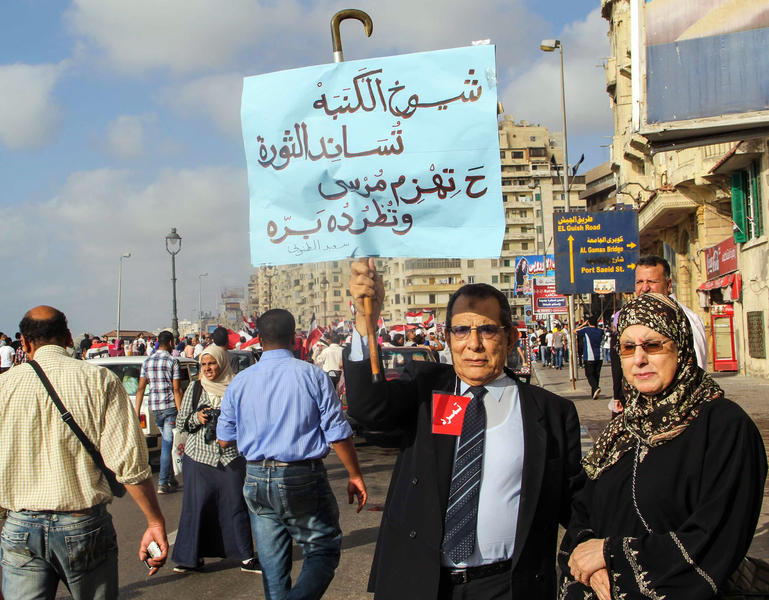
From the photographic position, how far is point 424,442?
9.56 feet

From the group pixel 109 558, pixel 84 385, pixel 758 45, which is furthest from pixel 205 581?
pixel 758 45

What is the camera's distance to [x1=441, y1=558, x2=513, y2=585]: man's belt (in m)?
2.79

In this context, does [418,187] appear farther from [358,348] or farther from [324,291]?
[358,348]

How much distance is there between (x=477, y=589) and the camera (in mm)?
2785

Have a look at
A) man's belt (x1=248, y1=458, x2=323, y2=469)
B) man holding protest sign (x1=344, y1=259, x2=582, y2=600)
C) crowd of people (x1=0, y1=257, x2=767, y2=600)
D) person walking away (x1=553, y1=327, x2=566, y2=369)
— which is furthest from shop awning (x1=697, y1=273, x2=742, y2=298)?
Answer: man holding protest sign (x1=344, y1=259, x2=582, y2=600)

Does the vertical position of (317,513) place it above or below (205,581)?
above

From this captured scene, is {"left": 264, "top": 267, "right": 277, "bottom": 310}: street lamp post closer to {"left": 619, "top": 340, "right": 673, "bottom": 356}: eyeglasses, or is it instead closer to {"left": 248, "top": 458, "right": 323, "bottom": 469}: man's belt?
{"left": 248, "top": 458, "right": 323, "bottom": 469}: man's belt

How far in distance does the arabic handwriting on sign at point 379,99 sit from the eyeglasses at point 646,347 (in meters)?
1.28

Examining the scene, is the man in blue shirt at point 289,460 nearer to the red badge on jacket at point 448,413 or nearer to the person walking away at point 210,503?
the person walking away at point 210,503

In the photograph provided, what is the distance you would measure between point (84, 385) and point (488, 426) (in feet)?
5.70

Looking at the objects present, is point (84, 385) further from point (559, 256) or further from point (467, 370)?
point (559, 256)

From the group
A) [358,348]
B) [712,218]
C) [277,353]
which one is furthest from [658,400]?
[712,218]

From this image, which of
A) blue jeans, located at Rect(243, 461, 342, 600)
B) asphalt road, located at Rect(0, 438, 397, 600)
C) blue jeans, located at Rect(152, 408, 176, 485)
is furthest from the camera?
blue jeans, located at Rect(152, 408, 176, 485)
